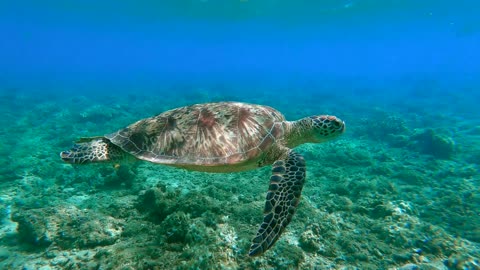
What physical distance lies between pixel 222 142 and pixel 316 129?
1.96m

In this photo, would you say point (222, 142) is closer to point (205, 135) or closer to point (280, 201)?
point (205, 135)

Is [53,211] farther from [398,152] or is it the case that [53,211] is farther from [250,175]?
[398,152]

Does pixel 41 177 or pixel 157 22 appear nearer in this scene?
pixel 41 177

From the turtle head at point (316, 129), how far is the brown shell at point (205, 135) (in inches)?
16.3

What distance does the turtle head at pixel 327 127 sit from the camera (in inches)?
186

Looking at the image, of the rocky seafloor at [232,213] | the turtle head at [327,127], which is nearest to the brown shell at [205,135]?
the turtle head at [327,127]

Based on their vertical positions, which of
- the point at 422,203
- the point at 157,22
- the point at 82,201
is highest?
the point at 157,22

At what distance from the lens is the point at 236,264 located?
3.65 meters

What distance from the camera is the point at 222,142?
4.22 meters

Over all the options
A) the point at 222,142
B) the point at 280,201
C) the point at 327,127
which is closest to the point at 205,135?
the point at 222,142

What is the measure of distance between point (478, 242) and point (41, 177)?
1133cm

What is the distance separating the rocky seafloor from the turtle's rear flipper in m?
1.01

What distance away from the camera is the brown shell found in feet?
13.6

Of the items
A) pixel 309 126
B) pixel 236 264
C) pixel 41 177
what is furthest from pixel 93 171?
pixel 309 126
